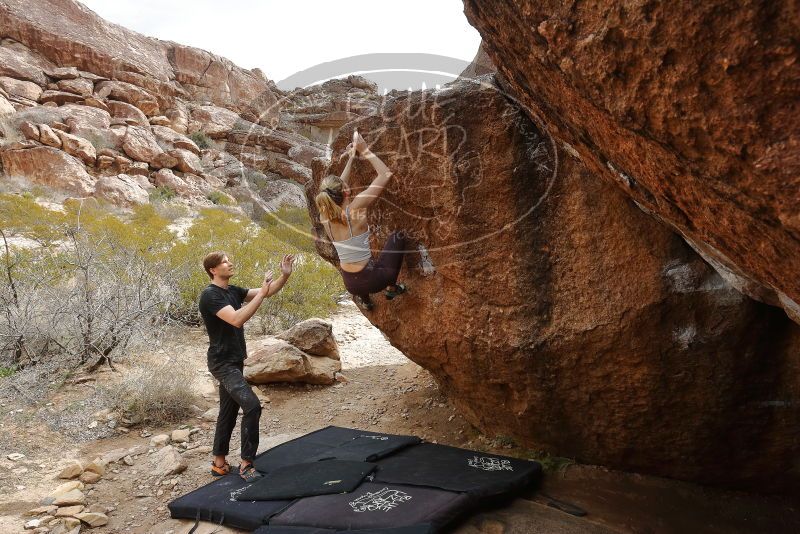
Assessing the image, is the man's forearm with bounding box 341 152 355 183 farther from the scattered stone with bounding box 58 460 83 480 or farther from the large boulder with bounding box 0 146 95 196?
the large boulder with bounding box 0 146 95 196

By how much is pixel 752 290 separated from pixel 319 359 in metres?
4.54

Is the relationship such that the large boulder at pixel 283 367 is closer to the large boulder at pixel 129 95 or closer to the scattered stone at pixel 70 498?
the scattered stone at pixel 70 498

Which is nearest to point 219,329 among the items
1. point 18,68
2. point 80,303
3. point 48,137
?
point 80,303

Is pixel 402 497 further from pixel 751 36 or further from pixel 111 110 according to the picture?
pixel 111 110

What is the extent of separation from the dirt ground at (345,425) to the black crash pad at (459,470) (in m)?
0.11

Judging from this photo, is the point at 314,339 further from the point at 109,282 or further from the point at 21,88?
the point at 21,88

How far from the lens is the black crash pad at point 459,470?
2.80m

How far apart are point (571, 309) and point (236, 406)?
2.34 m

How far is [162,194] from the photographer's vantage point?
17875 millimetres

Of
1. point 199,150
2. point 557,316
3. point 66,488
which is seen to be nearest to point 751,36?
point 557,316

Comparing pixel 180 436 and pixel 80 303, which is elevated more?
pixel 80 303

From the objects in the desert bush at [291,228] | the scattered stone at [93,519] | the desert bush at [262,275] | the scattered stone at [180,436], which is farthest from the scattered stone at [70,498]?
the desert bush at [291,228]

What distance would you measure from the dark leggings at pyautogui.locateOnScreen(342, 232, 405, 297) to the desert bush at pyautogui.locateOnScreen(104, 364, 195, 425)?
7.83 feet

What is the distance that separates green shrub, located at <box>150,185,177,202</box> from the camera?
1692 centimetres
